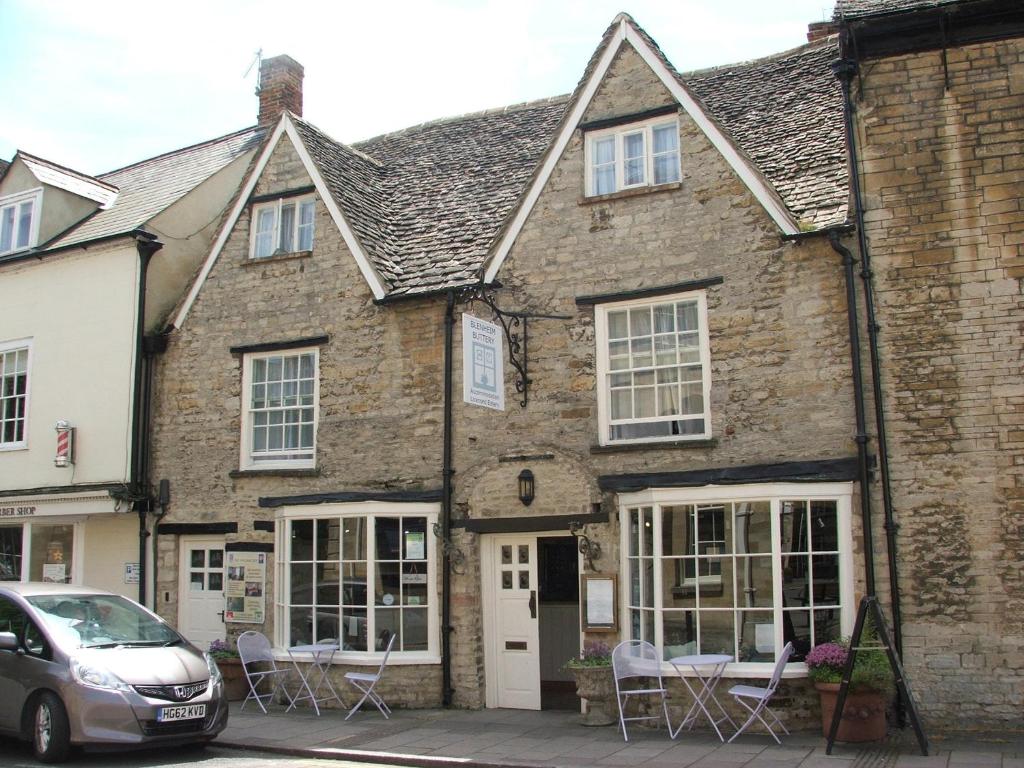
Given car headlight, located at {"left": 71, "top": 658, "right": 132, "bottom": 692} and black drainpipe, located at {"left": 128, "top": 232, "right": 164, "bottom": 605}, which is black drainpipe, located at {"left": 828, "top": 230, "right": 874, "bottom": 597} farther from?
black drainpipe, located at {"left": 128, "top": 232, "right": 164, "bottom": 605}

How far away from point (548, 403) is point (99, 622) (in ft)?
18.5

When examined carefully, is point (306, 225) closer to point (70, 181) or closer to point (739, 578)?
point (70, 181)

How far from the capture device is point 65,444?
1585cm

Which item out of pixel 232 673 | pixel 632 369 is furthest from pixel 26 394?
pixel 632 369

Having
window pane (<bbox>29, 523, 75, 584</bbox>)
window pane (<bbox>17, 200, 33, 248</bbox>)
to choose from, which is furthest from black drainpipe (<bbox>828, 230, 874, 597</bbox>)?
window pane (<bbox>17, 200, 33, 248</bbox>)

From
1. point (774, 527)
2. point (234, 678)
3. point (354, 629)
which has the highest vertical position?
point (774, 527)

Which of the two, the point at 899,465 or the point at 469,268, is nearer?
the point at 899,465

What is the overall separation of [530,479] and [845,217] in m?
4.79

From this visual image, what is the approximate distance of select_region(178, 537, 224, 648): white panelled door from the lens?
14.8m

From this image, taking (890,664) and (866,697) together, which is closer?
(890,664)

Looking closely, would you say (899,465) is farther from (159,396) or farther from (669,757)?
(159,396)

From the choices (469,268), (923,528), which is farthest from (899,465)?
(469,268)

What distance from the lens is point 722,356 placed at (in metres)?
11.7

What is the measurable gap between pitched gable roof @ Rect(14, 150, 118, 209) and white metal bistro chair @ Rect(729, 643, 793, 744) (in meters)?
14.3
